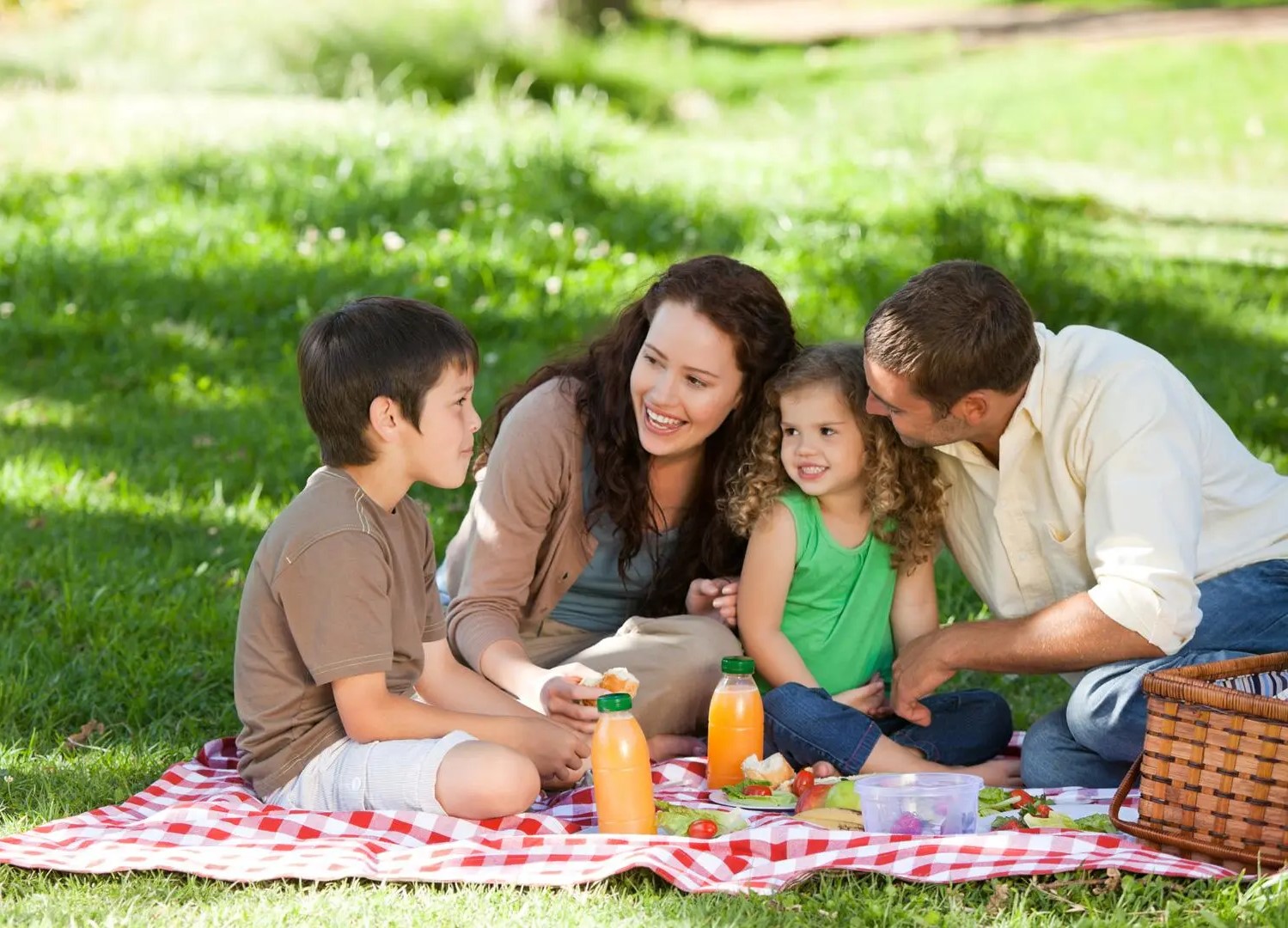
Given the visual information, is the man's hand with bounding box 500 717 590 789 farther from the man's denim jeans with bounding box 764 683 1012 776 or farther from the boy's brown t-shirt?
the man's denim jeans with bounding box 764 683 1012 776

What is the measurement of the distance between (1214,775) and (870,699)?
1.08 metres

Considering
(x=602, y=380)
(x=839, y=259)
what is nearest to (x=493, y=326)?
(x=839, y=259)

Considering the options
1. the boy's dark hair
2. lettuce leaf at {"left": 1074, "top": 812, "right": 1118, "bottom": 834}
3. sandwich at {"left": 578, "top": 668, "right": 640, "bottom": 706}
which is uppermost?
the boy's dark hair

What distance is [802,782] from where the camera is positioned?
11.1 ft

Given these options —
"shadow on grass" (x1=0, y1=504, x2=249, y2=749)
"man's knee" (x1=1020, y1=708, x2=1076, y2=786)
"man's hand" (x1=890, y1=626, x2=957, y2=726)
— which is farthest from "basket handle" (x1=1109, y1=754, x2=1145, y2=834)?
"shadow on grass" (x1=0, y1=504, x2=249, y2=749)

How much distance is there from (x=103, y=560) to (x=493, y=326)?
266cm

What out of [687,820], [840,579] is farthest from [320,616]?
[840,579]

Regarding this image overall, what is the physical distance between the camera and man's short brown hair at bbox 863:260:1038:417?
328cm

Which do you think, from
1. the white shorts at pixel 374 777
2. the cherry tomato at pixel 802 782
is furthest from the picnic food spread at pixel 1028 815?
the white shorts at pixel 374 777

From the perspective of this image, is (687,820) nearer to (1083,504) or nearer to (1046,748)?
(1046,748)

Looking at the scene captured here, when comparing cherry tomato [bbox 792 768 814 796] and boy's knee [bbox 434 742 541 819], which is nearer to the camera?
boy's knee [bbox 434 742 541 819]

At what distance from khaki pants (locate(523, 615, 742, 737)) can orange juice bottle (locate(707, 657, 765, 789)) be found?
0.20 m

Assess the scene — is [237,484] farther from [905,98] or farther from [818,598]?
[905,98]

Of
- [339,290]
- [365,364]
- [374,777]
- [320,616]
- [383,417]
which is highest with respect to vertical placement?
[339,290]
